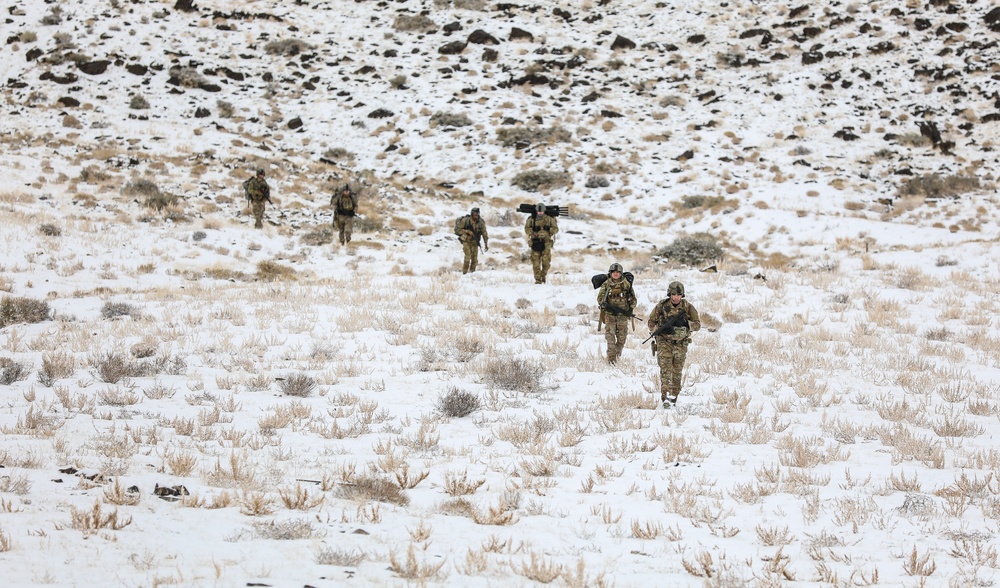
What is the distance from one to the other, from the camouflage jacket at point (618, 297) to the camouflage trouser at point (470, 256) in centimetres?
748

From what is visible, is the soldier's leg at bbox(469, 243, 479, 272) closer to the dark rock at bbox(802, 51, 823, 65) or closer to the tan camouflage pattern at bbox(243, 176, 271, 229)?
the tan camouflage pattern at bbox(243, 176, 271, 229)

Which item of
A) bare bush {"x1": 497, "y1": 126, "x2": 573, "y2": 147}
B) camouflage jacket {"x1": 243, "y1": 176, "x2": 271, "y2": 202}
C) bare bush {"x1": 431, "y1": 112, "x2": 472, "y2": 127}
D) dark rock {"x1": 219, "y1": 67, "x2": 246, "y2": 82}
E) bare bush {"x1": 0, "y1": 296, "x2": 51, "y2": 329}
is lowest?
bare bush {"x1": 0, "y1": 296, "x2": 51, "y2": 329}

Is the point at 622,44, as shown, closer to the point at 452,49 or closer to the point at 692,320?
the point at 452,49

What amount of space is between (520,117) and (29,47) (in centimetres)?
2468

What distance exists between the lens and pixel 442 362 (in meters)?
8.89

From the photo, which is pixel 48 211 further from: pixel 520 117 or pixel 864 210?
pixel 864 210

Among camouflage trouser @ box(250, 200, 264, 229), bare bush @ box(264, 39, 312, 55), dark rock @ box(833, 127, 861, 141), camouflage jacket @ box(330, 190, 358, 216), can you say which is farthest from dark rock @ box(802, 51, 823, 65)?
camouflage trouser @ box(250, 200, 264, 229)

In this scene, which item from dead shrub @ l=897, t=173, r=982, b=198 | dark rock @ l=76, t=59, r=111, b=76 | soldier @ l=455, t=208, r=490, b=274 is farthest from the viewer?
dark rock @ l=76, t=59, r=111, b=76

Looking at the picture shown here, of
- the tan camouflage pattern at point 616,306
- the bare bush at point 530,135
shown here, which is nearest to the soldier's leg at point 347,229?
the tan camouflage pattern at point 616,306

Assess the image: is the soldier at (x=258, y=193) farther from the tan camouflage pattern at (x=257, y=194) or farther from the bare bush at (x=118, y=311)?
the bare bush at (x=118, y=311)

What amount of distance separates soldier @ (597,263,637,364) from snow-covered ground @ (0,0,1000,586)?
0.51 m

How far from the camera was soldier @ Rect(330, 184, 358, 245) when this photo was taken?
61.7 ft

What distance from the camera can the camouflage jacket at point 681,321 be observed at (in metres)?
7.30

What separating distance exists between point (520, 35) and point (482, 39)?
2265 mm
